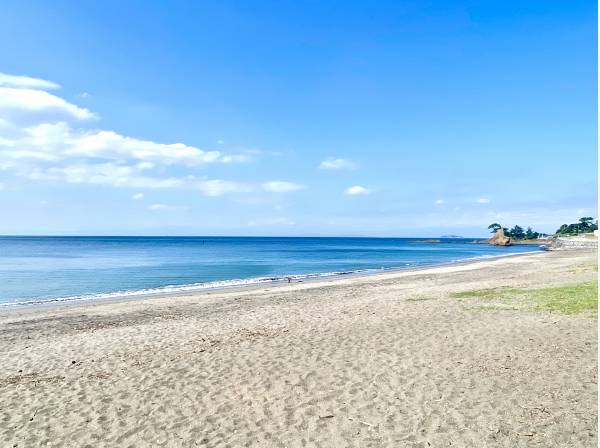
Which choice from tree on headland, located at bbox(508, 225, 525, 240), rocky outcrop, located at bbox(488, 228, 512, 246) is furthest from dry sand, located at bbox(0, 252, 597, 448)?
tree on headland, located at bbox(508, 225, 525, 240)

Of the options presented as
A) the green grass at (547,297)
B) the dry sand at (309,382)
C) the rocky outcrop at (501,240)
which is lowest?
Answer: the dry sand at (309,382)

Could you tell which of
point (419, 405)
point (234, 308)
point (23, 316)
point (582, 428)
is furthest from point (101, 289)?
point (582, 428)

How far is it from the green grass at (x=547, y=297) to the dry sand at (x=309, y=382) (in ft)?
4.08

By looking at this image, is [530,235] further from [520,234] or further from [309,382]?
[309,382]

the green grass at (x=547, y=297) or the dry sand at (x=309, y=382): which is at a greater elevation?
the green grass at (x=547, y=297)

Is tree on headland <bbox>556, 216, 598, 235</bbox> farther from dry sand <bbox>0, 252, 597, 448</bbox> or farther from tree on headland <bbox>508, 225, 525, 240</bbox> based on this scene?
dry sand <bbox>0, 252, 597, 448</bbox>

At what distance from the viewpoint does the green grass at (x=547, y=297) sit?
51.5ft

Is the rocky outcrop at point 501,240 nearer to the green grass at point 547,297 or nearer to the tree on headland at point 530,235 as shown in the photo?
the tree on headland at point 530,235

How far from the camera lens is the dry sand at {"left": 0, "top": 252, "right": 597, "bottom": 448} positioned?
698 centimetres

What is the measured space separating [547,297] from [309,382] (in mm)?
14326

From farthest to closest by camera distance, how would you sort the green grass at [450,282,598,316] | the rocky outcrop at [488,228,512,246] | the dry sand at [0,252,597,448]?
the rocky outcrop at [488,228,512,246]
the green grass at [450,282,598,316]
the dry sand at [0,252,597,448]

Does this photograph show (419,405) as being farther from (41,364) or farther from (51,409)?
(41,364)

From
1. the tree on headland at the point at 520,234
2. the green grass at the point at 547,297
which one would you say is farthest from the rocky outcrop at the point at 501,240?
the green grass at the point at 547,297

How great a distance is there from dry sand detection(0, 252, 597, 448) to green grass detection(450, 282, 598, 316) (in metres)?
1.24
